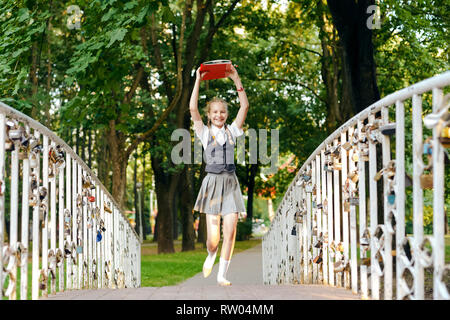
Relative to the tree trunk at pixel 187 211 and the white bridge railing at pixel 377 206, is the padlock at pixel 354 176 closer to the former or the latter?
the white bridge railing at pixel 377 206

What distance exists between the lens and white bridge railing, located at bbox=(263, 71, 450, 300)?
8.11 ft

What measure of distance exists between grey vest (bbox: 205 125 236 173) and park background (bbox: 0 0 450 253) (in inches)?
119

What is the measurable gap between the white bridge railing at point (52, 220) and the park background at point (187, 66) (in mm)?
2454

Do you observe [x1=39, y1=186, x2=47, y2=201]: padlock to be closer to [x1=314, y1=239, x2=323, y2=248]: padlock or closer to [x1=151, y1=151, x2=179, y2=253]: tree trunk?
[x1=314, y1=239, x2=323, y2=248]: padlock

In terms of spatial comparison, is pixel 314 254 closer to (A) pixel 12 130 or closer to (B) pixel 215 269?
(A) pixel 12 130

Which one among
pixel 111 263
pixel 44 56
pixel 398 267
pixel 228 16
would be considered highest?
pixel 228 16

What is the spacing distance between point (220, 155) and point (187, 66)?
13257mm

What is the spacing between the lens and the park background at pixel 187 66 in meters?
7.95

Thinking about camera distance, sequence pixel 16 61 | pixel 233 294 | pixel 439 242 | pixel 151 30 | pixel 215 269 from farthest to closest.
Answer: pixel 151 30 < pixel 215 269 < pixel 16 61 < pixel 233 294 < pixel 439 242

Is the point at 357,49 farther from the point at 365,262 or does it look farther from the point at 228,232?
the point at 365,262

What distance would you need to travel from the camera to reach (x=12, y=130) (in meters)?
3.24

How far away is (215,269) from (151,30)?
8211mm

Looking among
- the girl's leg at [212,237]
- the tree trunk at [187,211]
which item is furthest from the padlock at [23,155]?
the tree trunk at [187,211]
